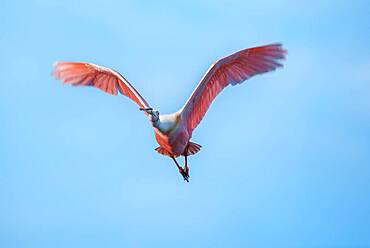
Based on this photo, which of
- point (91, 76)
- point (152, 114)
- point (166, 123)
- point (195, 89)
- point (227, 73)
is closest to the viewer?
point (152, 114)

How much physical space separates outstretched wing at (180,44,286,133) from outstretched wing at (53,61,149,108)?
896 mm

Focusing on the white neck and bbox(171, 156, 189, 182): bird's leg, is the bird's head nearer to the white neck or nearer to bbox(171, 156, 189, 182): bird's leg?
the white neck

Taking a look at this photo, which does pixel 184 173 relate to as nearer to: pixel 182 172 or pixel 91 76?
pixel 182 172

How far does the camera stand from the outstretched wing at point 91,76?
13.5 m

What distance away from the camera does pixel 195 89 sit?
12844 mm

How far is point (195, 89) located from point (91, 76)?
1712 millimetres

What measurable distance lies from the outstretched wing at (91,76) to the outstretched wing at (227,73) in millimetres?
896

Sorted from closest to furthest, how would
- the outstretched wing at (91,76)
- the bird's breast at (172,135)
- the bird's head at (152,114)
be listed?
the bird's head at (152,114), the bird's breast at (172,135), the outstretched wing at (91,76)

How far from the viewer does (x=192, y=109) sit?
1301cm

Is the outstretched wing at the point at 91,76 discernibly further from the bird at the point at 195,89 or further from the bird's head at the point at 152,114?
the bird's head at the point at 152,114

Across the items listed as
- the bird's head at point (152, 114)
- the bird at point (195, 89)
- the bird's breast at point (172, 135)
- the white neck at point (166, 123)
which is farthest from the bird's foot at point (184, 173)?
the bird's head at point (152, 114)

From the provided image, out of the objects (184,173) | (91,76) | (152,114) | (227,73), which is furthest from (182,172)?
(91,76)

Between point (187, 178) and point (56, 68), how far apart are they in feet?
7.65

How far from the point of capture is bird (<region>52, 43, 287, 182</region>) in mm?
12570
